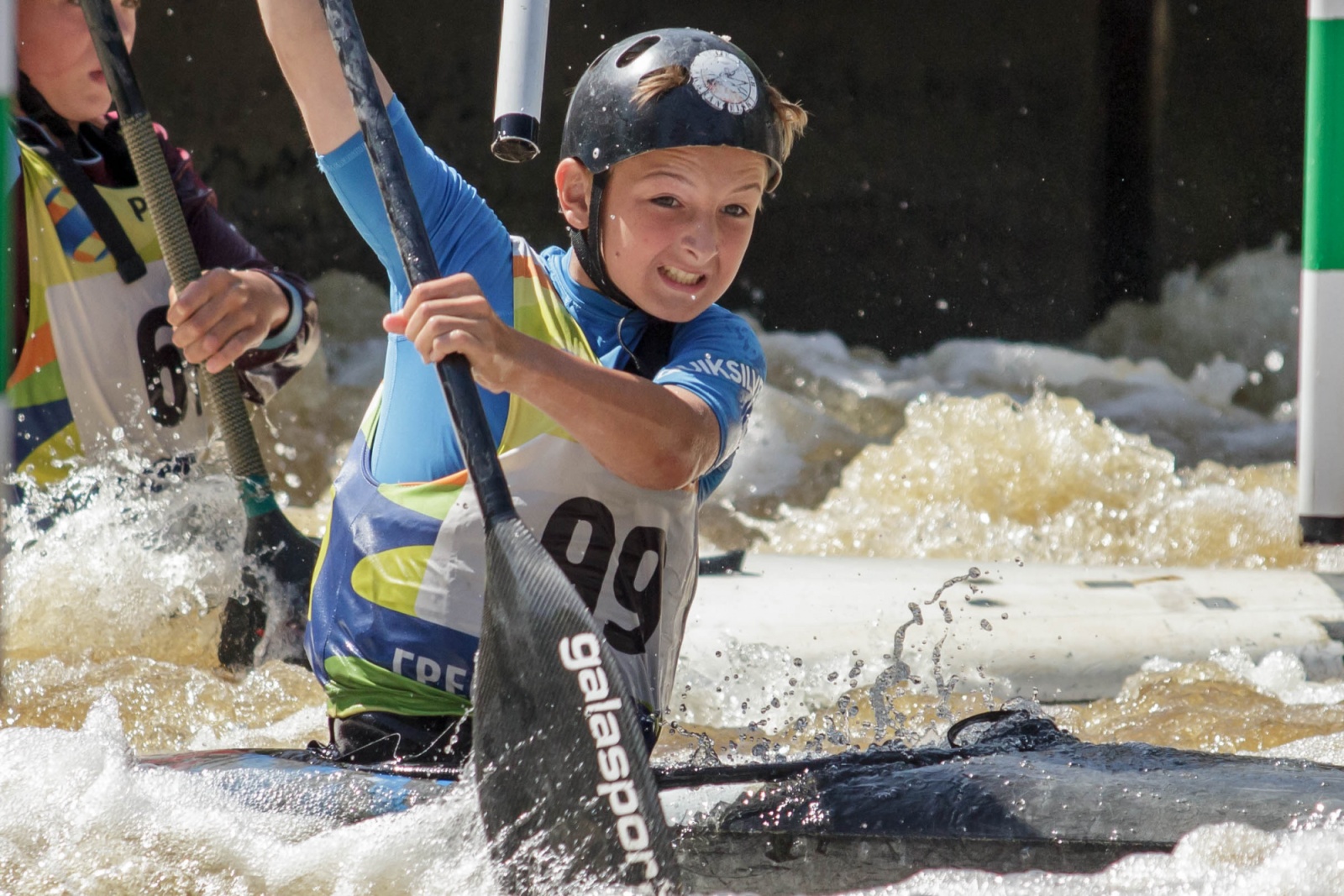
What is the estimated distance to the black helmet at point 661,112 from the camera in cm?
172

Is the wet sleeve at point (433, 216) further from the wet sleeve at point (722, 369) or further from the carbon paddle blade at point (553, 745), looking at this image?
the carbon paddle blade at point (553, 745)

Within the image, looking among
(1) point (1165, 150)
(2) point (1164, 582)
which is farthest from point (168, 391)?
(1) point (1165, 150)

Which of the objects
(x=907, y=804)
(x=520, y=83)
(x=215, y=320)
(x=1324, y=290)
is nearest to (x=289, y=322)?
(x=215, y=320)

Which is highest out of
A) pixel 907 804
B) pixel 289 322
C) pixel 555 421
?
pixel 289 322

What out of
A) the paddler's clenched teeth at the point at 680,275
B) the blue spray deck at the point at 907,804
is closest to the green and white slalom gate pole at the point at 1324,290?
the blue spray deck at the point at 907,804

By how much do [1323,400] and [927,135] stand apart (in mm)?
3267

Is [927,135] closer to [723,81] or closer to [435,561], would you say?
[723,81]

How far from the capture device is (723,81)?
1753 mm

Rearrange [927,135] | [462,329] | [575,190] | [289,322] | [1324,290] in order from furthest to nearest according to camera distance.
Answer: [927,135], [1324,290], [289,322], [575,190], [462,329]

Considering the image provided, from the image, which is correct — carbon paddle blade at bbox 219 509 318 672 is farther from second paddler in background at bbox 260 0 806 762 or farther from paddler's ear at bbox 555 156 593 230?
paddler's ear at bbox 555 156 593 230

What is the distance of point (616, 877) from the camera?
143cm

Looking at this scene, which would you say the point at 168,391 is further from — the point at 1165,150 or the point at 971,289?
the point at 1165,150

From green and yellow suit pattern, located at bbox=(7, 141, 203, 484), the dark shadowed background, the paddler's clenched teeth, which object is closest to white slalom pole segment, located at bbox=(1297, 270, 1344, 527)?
the paddler's clenched teeth

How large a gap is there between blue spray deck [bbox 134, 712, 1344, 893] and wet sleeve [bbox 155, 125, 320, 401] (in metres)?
1.32
